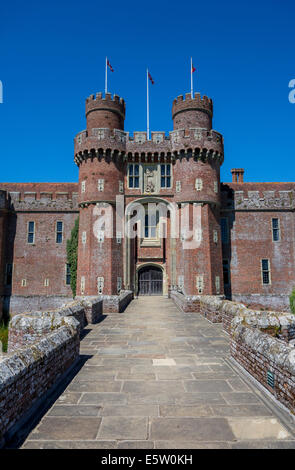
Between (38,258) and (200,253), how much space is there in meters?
14.4

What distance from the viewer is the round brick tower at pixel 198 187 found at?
24.7 meters

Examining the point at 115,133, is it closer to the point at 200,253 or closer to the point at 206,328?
the point at 200,253

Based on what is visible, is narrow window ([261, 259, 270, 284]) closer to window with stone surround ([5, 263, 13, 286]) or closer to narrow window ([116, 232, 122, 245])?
narrow window ([116, 232, 122, 245])

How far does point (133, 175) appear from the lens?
27.3 metres

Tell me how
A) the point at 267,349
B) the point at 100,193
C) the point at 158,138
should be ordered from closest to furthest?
1. the point at 267,349
2. the point at 100,193
3. the point at 158,138

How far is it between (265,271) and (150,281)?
391 inches

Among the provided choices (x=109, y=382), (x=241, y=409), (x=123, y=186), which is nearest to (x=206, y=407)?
(x=241, y=409)

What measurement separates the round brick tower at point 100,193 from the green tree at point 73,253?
2485mm

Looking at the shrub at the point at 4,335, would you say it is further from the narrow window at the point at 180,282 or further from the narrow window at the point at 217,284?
the narrow window at the point at 217,284

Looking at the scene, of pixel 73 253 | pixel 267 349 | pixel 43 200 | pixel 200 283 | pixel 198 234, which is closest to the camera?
pixel 267 349

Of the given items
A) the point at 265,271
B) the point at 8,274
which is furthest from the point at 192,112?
the point at 8,274

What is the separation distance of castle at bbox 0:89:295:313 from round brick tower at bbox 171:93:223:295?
0.08 meters

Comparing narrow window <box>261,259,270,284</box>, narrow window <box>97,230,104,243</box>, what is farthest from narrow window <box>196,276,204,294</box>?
narrow window <box>97,230,104,243</box>

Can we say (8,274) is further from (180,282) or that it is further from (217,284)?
(217,284)
